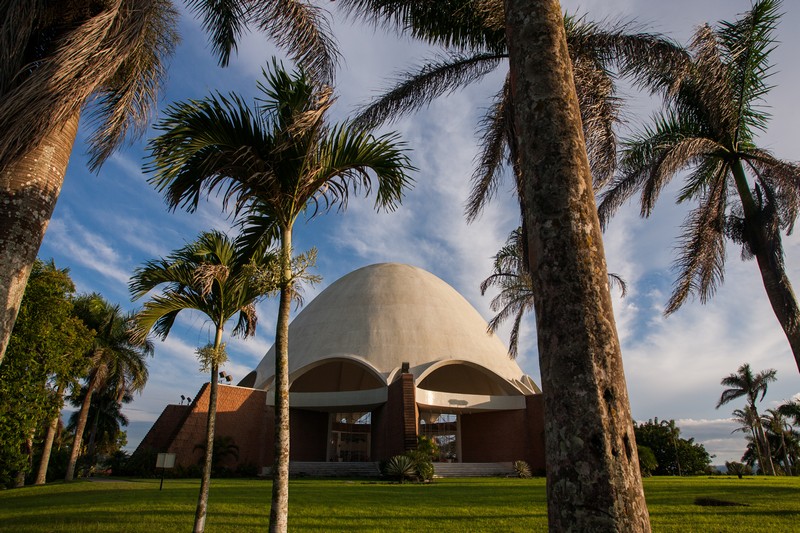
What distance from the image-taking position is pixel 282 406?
565 centimetres

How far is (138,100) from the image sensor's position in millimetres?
5895

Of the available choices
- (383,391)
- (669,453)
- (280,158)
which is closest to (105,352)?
(383,391)

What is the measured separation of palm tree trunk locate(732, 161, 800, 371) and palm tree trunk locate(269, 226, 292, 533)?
9.63 metres

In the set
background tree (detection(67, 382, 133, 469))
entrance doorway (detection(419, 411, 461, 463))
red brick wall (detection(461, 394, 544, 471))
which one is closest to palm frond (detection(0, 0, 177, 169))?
red brick wall (detection(461, 394, 544, 471))

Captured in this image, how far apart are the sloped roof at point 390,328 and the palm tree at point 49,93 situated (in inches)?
970

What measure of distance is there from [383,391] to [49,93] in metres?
25.1

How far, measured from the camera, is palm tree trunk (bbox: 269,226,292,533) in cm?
509

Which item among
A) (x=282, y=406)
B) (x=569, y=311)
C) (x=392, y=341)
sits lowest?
(x=282, y=406)

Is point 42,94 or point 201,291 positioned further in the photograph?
point 201,291

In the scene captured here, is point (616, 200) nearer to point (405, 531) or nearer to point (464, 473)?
point (405, 531)

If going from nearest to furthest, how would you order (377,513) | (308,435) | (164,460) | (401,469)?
(377,513) < (164,460) < (401,469) < (308,435)

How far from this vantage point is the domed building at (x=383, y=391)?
2667 centimetres

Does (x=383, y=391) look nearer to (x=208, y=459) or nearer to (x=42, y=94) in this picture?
(x=208, y=459)

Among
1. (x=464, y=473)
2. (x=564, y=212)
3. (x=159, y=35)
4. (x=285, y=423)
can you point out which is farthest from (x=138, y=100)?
(x=464, y=473)
